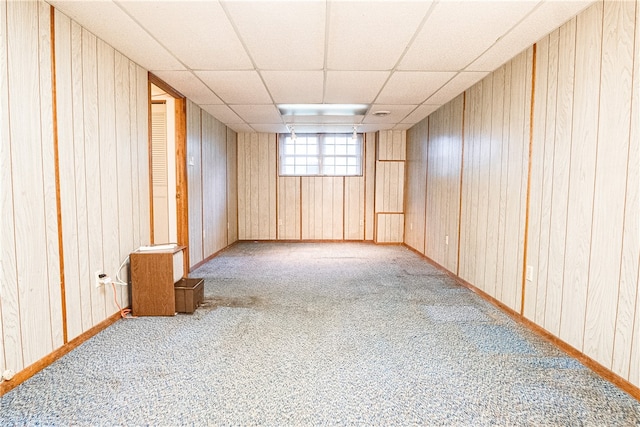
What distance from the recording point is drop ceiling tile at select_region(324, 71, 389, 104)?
328 centimetres

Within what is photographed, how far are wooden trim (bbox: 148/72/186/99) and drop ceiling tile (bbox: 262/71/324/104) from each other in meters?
1.12

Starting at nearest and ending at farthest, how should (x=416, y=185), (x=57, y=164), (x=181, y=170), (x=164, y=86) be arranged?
(x=57, y=164)
(x=164, y=86)
(x=181, y=170)
(x=416, y=185)

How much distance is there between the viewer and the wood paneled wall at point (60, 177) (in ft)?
5.88

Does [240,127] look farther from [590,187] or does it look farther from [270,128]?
[590,187]

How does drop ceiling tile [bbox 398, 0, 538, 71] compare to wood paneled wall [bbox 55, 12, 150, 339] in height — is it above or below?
above

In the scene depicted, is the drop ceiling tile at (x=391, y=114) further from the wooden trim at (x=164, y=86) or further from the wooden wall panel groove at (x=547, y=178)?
the wooden trim at (x=164, y=86)

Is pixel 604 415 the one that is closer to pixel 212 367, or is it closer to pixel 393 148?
pixel 212 367

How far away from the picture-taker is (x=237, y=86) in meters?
3.68

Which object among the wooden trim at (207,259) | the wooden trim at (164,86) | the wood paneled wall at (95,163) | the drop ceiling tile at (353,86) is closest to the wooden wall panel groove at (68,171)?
the wood paneled wall at (95,163)

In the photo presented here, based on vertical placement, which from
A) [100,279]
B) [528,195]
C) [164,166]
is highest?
[164,166]

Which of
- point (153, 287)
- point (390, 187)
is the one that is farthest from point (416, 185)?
point (153, 287)

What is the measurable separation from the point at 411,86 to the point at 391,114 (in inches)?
56.2

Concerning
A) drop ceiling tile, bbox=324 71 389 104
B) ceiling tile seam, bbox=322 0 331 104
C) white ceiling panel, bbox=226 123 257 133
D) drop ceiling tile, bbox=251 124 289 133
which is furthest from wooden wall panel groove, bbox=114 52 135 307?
drop ceiling tile, bbox=251 124 289 133

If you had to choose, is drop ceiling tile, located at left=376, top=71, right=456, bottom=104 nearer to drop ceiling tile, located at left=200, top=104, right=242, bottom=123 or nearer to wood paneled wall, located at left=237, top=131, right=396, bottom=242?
drop ceiling tile, located at left=200, top=104, right=242, bottom=123
